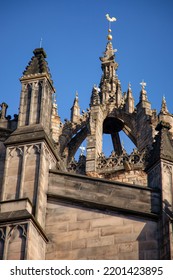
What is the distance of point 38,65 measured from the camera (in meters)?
21.5

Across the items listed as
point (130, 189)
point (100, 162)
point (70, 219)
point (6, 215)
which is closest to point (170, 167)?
point (130, 189)

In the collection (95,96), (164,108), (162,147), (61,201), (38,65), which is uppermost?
(95,96)

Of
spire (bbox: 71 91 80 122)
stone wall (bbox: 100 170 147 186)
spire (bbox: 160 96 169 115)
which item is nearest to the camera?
stone wall (bbox: 100 170 147 186)

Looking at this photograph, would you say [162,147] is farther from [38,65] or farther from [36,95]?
[38,65]

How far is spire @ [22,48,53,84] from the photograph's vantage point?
21.2 metres

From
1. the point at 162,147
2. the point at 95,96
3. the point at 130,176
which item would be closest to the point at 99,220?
the point at 162,147

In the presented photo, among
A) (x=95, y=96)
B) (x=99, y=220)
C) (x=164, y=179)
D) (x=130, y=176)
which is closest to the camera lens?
(x=99, y=220)

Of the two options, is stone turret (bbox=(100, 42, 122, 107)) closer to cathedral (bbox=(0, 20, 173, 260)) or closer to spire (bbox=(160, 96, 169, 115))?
spire (bbox=(160, 96, 169, 115))

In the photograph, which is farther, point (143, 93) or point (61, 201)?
point (143, 93)

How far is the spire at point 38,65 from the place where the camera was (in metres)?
21.2

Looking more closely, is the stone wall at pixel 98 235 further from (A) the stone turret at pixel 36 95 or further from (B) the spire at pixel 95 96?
(B) the spire at pixel 95 96

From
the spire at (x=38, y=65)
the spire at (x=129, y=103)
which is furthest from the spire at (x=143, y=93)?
the spire at (x=38, y=65)

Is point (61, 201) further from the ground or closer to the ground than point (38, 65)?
closer to the ground

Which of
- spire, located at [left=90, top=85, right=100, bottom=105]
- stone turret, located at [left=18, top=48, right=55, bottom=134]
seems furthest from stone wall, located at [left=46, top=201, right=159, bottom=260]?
spire, located at [left=90, top=85, right=100, bottom=105]
